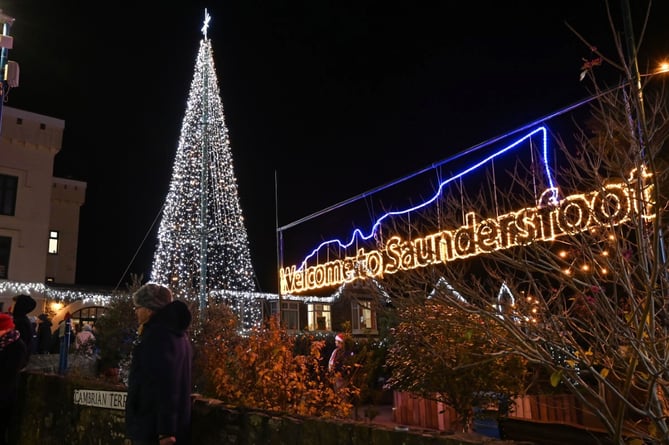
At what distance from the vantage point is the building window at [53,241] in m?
29.4

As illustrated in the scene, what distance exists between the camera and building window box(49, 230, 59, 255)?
2941cm

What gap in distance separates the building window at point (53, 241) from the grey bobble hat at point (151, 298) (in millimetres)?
28476

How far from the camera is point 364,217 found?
2612cm

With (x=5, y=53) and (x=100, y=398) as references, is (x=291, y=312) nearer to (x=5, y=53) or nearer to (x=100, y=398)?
(x=5, y=53)

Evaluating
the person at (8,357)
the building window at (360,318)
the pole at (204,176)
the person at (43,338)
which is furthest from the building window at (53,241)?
the person at (8,357)

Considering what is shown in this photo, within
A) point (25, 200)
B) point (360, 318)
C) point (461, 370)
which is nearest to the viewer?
point (461, 370)

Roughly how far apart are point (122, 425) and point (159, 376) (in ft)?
5.35

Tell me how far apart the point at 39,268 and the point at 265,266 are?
536 inches

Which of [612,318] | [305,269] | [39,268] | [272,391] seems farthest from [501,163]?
[39,268]

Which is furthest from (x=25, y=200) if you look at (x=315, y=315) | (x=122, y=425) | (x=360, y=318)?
(x=122, y=425)

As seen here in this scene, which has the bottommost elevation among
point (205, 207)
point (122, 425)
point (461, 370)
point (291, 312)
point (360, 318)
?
point (122, 425)

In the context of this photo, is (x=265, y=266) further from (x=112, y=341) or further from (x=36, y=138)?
(x=112, y=341)

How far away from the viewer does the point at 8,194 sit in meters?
24.8

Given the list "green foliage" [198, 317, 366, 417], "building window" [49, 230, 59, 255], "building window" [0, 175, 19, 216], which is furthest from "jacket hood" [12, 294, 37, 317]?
"building window" [49, 230, 59, 255]
